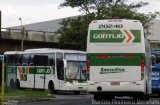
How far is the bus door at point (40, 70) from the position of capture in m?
42.5

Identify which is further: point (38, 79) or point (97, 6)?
point (97, 6)

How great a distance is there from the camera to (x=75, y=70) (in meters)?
40.5

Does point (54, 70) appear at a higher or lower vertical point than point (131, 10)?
lower

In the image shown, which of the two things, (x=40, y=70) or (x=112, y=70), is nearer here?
(x=112, y=70)

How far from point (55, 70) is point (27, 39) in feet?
73.1

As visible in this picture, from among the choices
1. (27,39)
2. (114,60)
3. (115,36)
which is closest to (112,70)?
(114,60)

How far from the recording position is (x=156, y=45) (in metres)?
79.9

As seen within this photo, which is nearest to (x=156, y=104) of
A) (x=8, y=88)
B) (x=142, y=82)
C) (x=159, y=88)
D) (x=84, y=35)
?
(x=142, y=82)

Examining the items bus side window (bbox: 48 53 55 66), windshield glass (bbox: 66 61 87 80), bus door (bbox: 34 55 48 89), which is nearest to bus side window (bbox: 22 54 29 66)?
bus door (bbox: 34 55 48 89)

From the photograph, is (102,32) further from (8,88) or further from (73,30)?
(73,30)

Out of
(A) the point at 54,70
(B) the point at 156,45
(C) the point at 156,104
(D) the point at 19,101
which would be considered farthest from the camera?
(B) the point at 156,45

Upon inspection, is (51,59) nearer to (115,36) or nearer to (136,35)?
(115,36)

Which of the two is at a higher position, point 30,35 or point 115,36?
point 30,35

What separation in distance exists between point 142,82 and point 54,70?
709 inches
